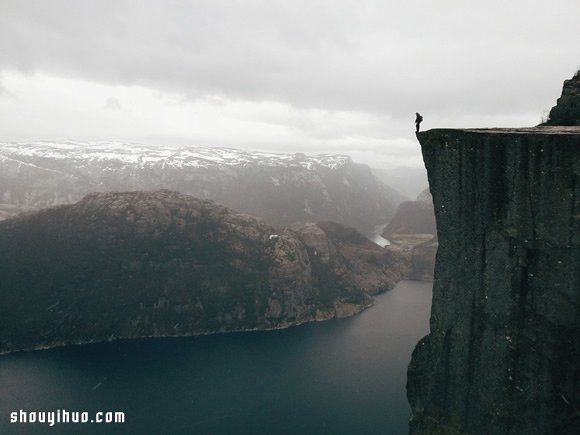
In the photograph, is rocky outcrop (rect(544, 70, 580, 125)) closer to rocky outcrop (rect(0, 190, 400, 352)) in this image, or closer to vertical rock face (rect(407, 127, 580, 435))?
vertical rock face (rect(407, 127, 580, 435))

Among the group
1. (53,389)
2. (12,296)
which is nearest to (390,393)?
(53,389)

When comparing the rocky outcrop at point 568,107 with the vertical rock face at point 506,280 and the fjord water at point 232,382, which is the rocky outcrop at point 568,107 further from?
the fjord water at point 232,382

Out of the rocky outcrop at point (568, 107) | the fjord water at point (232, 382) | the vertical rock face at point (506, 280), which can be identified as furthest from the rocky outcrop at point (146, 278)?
the rocky outcrop at point (568, 107)

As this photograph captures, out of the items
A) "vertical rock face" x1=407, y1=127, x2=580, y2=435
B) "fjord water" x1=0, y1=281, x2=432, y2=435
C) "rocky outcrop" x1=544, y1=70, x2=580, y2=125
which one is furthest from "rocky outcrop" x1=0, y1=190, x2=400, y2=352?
"rocky outcrop" x1=544, y1=70, x2=580, y2=125

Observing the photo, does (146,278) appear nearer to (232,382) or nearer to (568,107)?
(232,382)

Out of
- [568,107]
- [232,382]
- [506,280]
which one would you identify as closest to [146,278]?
[232,382]
